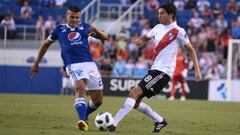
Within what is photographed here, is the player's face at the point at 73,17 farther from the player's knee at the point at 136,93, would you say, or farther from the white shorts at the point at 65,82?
the white shorts at the point at 65,82

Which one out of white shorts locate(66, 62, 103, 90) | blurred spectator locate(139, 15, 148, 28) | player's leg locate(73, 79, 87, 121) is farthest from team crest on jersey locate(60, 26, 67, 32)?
blurred spectator locate(139, 15, 148, 28)

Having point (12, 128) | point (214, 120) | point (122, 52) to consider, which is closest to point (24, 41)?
point (122, 52)

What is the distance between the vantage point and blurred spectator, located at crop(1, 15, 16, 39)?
3133 cm

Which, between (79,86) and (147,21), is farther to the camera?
(147,21)

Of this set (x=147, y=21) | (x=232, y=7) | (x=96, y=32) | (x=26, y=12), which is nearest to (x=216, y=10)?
(x=232, y=7)

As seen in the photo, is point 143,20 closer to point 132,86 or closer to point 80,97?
point 132,86

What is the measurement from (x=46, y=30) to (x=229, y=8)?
8.73 m

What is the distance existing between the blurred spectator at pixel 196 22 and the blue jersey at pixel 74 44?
61.9 feet

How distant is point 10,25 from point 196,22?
8442mm

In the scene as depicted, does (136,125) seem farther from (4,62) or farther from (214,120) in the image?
(4,62)

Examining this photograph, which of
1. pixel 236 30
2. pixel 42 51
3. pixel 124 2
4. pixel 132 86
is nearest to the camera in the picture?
pixel 42 51

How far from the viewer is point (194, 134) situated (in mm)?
12039

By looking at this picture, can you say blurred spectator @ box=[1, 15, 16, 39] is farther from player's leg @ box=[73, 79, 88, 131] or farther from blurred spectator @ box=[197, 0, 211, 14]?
player's leg @ box=[73, 79, 88, 131]

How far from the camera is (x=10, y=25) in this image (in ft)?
103
